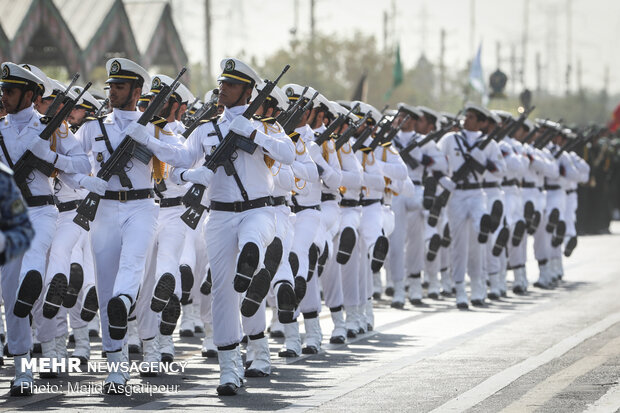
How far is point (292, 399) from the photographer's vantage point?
11.2 m

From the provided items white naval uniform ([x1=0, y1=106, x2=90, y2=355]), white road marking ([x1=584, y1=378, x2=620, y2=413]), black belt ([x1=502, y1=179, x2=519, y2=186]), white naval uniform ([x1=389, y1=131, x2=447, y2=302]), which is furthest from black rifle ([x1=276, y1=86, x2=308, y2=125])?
black belt ([x1=502, y1=179, x2=519, y2=186])

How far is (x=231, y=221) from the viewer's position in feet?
38.2

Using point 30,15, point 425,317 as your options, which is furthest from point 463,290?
point 30,15

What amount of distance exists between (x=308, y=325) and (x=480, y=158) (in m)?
5.69

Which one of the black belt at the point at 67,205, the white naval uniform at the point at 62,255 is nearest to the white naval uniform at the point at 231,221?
the white naval uniform at the point at 62,255

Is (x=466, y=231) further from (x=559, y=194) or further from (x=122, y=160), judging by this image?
(x=122, y=160)

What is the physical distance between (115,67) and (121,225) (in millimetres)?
1194

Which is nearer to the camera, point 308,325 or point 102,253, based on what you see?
point 102,253

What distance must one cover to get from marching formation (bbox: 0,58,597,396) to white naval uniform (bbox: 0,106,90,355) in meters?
0.01

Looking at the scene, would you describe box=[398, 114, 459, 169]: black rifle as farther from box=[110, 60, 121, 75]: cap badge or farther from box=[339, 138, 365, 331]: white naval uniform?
box=[110, 60, 121, 75]: cap badge

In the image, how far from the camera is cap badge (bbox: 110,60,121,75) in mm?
11828

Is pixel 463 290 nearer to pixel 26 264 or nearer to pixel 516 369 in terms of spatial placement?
pixel 516 369

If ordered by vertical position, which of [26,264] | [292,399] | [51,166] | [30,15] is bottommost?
[292,399]

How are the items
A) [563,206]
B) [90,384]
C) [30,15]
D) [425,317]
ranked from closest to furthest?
[90,384] < [425,317] < [563,206] < [30,15]
